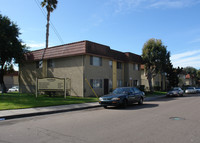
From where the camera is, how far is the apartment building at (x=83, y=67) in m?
20.6

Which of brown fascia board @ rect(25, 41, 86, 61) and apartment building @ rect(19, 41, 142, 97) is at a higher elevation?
brown fascia board @ rect(25, 41, 86, 61)

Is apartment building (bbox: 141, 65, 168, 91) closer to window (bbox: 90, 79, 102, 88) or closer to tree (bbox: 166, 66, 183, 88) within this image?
tree (bbox: 166, 66, 183, 88)

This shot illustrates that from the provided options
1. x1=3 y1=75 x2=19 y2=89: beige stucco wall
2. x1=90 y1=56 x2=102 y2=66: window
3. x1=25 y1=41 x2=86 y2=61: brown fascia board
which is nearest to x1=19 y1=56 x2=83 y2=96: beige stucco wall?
x1=25 y1=41 x2=86 y2=61: brown fascia board

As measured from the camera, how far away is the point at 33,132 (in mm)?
6191

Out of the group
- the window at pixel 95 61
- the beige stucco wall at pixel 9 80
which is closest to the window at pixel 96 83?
the window at pixel 95 61

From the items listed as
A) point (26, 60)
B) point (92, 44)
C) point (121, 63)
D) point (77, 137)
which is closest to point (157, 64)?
point (121, 63)

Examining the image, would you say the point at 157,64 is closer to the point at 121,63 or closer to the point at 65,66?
the point at 121,63

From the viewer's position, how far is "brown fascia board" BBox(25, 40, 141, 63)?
20.3 m

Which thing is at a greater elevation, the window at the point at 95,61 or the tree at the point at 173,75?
the window at the point at 95,61

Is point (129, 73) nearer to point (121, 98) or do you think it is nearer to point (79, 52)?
point (79, 52)

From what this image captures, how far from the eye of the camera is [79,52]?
20.2m

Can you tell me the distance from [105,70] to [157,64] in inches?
423

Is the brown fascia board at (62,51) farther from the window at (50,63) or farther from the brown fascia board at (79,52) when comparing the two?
the window at (50,63)

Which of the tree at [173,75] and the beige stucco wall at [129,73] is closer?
the beige stucco wall at [129,73]
